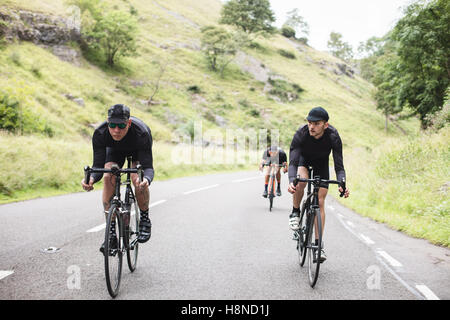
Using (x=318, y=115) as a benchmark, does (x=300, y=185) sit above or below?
below

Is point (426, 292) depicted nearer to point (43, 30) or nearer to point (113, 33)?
point (43, 30)

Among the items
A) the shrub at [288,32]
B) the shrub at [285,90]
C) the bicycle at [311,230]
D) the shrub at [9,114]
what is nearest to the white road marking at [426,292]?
the bicycle at [311,230]

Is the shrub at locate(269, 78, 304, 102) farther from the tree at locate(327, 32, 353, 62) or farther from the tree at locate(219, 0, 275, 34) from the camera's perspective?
the tree at locate(327, 32, 353, 62)

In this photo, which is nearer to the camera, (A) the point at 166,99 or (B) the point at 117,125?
(B) the point at 117,125

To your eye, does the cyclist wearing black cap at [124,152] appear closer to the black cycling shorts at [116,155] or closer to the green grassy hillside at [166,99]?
the black cycling shorts at [116,155]

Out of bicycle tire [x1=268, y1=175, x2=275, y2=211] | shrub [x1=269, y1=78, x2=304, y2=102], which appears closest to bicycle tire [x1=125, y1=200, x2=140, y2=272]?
bicycle tire [x1=268, y1=175, x2=275, y2=211]

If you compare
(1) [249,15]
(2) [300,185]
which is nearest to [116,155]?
Answer: (2) [300,185]

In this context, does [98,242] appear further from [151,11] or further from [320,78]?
[151,11]

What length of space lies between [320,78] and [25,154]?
74316 millimetres

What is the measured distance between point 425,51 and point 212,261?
787 inches

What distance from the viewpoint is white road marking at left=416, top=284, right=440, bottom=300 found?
12.5 ft

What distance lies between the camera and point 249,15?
7612 centimetres

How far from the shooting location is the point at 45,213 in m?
7.91
